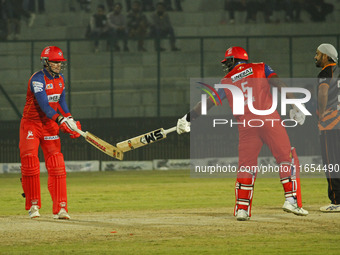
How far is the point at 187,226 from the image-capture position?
401 inches

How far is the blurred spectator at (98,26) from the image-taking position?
25.2 metres

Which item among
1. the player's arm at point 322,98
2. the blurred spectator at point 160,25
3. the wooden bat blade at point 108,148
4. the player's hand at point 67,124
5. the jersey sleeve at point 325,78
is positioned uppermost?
the blurred spectator at point 160,25

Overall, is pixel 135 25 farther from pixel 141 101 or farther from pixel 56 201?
Answer: pixel 56 201

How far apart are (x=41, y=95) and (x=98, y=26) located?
1469 cm

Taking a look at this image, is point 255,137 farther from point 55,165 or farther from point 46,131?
point 46,131

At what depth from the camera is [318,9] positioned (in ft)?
87.1

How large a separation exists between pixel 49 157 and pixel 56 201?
0.64 m

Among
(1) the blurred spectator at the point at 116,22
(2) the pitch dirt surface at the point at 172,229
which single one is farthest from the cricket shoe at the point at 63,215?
(1) the blurred spectator at the point at 116,22

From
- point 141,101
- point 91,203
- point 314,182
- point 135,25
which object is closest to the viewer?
point 91,203

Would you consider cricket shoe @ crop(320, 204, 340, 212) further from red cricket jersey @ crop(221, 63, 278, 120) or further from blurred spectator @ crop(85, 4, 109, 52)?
blurred spectator @ crop(85, 4, 109, 52)

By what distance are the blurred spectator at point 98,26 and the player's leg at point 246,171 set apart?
15.3 meters

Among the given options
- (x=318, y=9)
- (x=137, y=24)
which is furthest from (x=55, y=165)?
(x=318, y=9)

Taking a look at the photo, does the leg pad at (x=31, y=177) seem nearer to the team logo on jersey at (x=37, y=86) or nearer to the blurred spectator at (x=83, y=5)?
the team logo on jersey at (x=37, y=86)

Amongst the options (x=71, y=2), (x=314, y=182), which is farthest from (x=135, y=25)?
(x=314, y=182)
